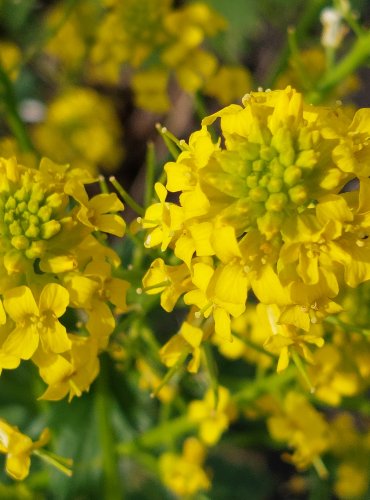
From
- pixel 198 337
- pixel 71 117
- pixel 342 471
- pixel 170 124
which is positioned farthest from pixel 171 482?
pixel 170 124

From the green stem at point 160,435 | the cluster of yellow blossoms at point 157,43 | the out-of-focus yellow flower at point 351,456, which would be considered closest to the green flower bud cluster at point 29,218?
the green stem at point 160,435

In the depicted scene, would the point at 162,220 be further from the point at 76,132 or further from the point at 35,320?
the point at 76,132

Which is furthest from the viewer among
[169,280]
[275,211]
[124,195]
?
[124,195]

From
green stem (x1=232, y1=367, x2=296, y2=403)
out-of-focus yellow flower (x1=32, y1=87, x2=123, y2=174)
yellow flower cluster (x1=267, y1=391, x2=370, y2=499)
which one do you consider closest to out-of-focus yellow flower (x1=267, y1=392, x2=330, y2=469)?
yellow flower cluster (x1=267, y1=391, x2=370, y2=499)

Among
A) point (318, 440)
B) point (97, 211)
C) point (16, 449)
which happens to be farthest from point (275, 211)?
point (318, 440)

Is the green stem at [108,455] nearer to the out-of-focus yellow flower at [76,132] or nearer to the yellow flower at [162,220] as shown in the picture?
the yellow flower at [162,220]

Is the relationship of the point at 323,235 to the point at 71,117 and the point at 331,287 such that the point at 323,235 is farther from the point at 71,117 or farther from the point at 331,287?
the point at 71,117

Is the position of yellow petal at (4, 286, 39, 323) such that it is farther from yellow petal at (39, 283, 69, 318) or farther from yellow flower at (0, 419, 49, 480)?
yellow flower at (0, 419, 49, 480)
